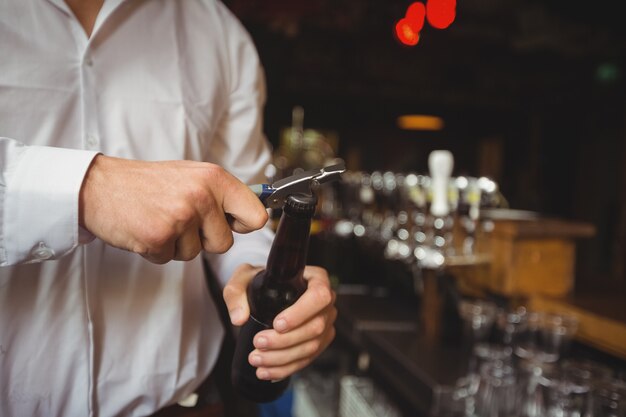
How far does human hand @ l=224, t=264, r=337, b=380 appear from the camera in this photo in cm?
83

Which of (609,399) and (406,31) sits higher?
(406,31)

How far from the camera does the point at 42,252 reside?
74cm

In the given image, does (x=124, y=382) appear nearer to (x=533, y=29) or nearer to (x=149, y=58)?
(x=149, y=58)

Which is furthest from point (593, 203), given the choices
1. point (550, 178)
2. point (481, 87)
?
point (481, 87)

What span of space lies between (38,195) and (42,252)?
0.10 meters

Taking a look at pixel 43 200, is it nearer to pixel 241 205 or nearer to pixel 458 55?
pixel 241 205

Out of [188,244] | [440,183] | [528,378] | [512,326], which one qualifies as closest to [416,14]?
[440,183]

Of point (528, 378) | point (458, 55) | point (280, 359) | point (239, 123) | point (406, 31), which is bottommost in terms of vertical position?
point (528, 378)

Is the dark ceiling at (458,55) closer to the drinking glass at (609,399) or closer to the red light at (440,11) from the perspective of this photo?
the red light at (440,11)

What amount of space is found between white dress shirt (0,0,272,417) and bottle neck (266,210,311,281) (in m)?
0.21

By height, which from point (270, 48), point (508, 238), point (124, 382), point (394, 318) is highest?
point (270, 48)

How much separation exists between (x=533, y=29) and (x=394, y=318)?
4.61 metres

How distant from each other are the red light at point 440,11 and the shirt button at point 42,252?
4.72 metres

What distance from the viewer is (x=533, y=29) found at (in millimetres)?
5684
